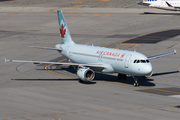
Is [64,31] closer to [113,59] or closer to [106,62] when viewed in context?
[106,62]

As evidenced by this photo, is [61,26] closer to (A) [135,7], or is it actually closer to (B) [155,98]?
(B) [155,98]

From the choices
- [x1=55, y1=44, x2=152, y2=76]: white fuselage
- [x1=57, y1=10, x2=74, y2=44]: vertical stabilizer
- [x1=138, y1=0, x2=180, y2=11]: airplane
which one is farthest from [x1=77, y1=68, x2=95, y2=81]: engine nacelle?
[x1=138, y1=0, x2=180, y2=11]: airplane

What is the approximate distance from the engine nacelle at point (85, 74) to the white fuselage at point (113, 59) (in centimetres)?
206

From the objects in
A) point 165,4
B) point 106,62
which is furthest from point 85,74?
point 165,4

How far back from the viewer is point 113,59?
4572 centimetres

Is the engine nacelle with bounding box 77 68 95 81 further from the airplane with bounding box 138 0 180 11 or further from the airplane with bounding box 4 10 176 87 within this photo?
the airplane with bounding box 138 0 180 11

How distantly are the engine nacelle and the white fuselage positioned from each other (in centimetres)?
206

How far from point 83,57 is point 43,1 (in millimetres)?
130281

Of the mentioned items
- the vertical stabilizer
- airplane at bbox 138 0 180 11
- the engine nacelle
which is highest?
airplane at bbox 138 0 180 11

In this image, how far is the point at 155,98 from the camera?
130 ft

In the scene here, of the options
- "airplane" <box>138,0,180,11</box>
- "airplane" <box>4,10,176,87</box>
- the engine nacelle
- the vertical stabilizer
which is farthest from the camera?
"airplane" <box>138,0,180,11</box>

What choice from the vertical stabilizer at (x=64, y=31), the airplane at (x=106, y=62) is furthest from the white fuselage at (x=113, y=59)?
the vertical stabilizer at (x=64, y=31)

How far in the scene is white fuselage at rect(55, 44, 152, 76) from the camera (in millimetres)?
43188

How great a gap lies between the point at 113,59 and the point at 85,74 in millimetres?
4319
